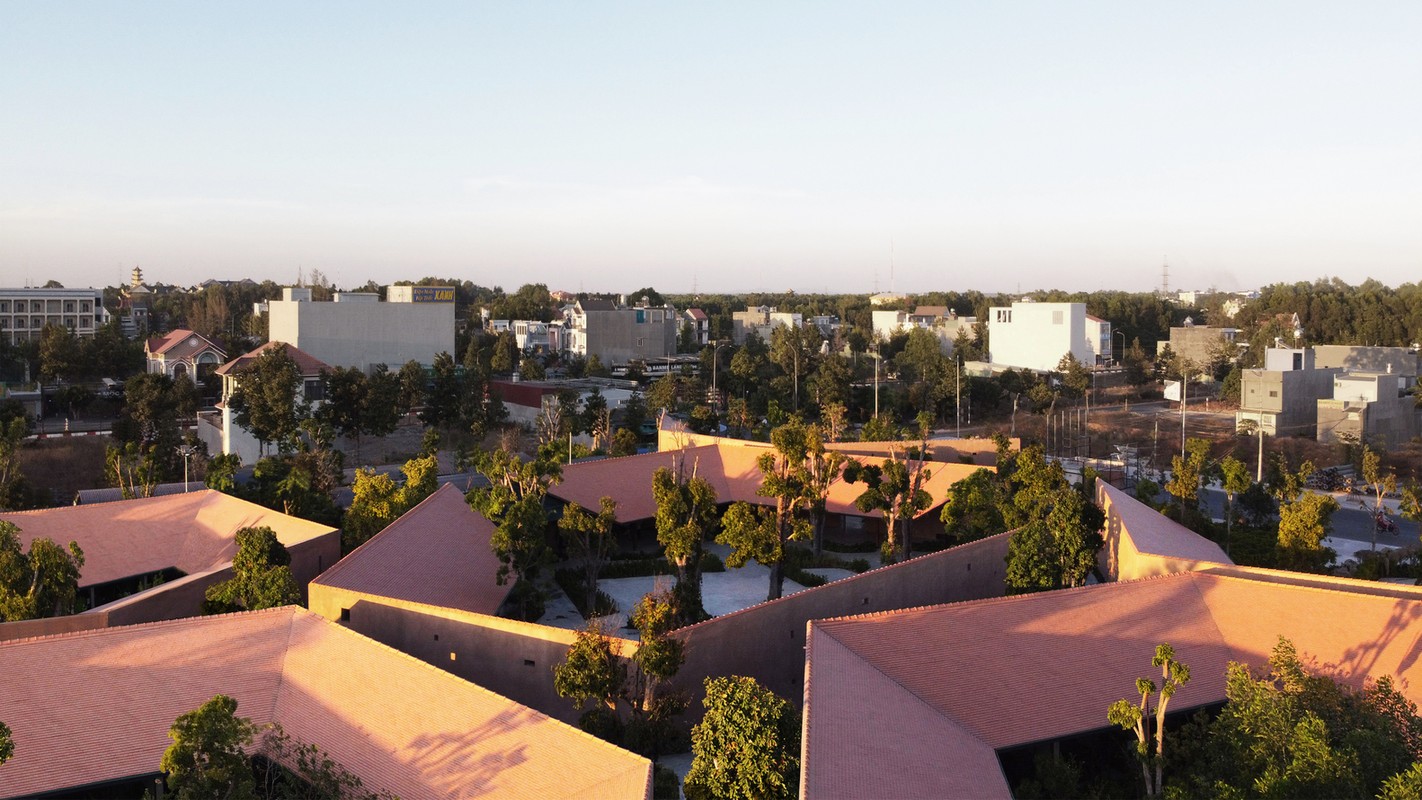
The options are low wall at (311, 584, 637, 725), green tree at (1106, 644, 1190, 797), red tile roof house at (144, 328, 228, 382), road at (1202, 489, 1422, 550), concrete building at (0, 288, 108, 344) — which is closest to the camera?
green tree at (1106, 644, 1190, 797)

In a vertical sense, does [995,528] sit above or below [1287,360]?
below

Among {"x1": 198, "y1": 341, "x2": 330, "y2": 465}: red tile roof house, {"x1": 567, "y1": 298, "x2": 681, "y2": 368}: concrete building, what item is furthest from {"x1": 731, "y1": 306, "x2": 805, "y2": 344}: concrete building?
{"x1": 198, "y1": 341, "x2": 330, "y2": 465}: red tile roof house

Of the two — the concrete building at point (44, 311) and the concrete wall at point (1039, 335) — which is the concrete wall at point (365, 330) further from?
the concrete wall at point (1039, 335)

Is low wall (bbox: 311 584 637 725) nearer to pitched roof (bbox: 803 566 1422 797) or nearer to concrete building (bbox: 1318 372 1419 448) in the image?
pitched roof (bbox: 803 566 1422 797)

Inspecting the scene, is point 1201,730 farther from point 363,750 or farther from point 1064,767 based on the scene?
point 363,750

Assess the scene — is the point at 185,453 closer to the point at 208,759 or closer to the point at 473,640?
the point at 473,640

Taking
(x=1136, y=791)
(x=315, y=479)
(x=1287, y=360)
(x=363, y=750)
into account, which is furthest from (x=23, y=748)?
(x=1287, y=360)
